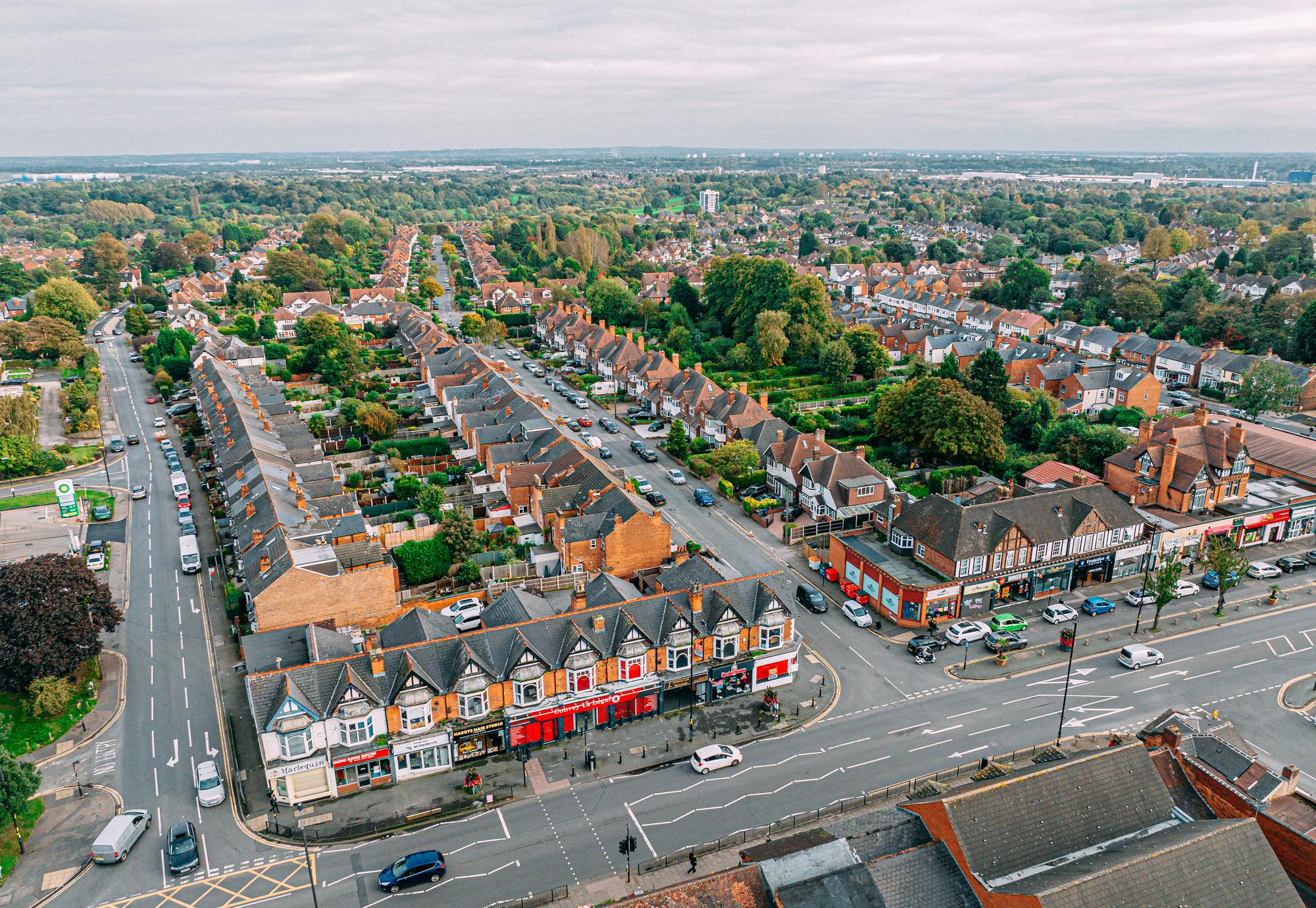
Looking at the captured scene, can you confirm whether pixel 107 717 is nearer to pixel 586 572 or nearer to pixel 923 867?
pixel 586 572

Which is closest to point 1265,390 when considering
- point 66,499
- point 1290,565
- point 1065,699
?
point 1290,565

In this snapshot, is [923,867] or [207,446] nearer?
[923,867]

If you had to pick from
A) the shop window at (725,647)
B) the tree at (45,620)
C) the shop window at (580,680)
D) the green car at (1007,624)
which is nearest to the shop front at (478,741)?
the shop window at (580,680)

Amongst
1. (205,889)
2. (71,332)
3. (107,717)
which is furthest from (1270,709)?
(71,332)

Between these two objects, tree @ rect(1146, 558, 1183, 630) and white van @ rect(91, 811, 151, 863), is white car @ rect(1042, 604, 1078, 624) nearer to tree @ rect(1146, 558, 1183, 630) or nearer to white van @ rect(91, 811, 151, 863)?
tree @ rect(1146, 558, 1183, 630)

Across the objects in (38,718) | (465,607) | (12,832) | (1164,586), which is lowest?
(12,832)

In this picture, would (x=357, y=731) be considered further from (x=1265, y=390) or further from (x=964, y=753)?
(x=1265, y=390)

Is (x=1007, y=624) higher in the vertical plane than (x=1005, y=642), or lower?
lower

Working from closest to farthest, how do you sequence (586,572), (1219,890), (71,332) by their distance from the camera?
(1219,890) < (586,572) < (71,332)
